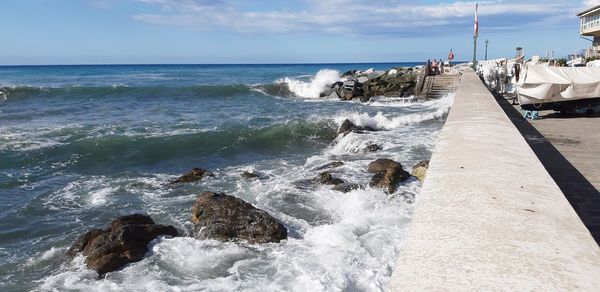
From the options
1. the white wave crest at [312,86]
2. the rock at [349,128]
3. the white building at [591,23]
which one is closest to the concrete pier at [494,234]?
the rock at [349,128]

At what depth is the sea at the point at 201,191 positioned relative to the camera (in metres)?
5.78

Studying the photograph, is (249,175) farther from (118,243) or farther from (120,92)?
(120,92)

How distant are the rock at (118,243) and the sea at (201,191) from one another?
12 cm

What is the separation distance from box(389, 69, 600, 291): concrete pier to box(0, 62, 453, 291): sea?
1662mm

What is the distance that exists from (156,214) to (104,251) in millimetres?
2294

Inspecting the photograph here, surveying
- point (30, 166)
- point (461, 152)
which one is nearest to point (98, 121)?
point (30, 166)

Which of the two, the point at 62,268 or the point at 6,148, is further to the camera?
the point at 6,148

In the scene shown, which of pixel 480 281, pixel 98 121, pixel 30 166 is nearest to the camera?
pixel 480 281

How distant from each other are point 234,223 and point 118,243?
5.18 ft

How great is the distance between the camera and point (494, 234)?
10.2ft

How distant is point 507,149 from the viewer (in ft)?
18.3

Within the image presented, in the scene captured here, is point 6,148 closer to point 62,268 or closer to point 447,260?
point 62,268

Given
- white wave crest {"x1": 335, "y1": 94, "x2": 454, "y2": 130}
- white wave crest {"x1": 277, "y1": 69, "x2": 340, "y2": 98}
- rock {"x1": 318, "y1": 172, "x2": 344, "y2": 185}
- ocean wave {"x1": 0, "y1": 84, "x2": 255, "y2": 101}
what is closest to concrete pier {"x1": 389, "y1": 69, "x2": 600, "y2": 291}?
rock {"x1": 318, "y1": 172, "x2": 344, "y2": 185}

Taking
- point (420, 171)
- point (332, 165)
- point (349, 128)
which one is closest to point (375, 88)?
point (349, 128)
